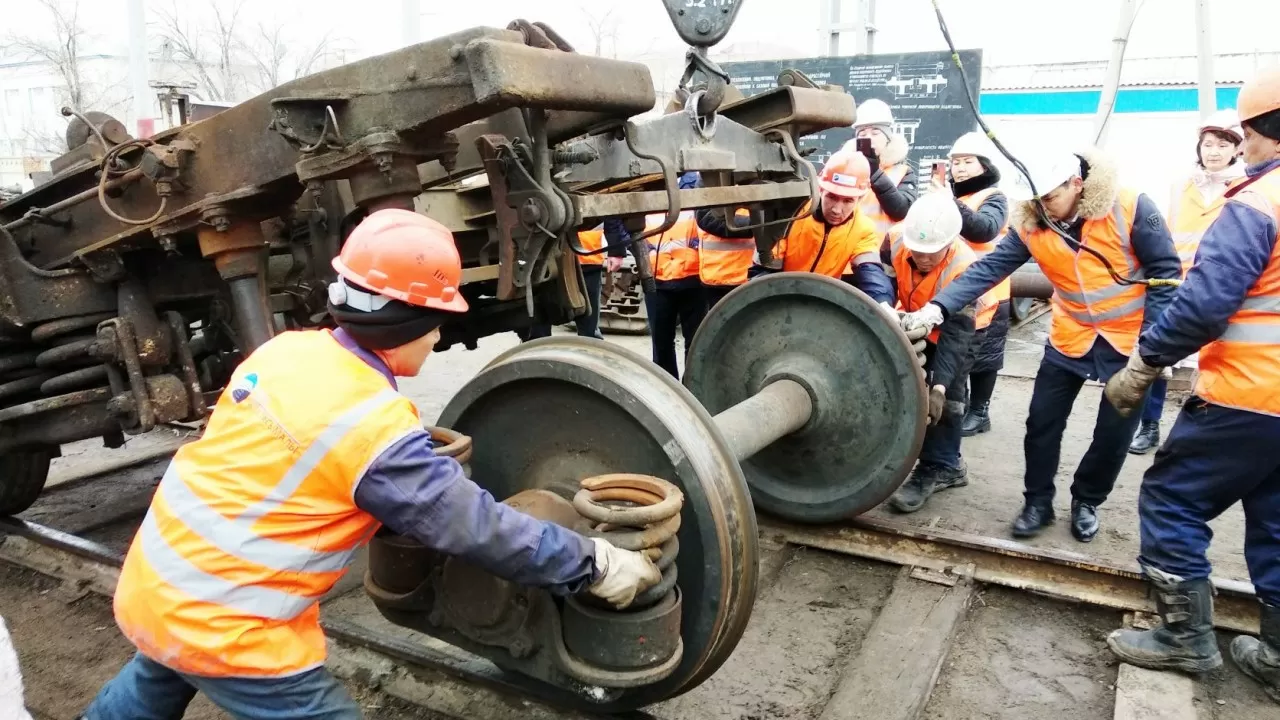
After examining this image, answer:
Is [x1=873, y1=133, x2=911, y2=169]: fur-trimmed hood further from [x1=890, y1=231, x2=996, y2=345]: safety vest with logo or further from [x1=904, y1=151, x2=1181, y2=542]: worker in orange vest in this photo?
Answer: [x1=904, y1=151, x2=1181, y2=542]: worker in orange vest

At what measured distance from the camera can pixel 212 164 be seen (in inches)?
113

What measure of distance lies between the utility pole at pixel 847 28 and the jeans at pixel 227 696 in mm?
8958

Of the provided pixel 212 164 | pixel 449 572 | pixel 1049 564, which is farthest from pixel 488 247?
pixel 1049 564

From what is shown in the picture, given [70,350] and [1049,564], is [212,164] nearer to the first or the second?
[70,350]

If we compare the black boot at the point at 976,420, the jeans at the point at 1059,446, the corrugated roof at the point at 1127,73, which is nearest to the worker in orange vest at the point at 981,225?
the black boot at the point at 976,420

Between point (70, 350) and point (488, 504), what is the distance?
2.49m

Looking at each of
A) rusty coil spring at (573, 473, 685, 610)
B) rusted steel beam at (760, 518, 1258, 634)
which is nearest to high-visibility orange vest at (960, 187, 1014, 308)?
rusted steel beam at (760, 518, 1258, 634)

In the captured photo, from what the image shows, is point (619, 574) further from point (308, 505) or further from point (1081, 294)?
point (1081, 294)

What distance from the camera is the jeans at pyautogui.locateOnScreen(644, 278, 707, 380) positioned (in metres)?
5.30

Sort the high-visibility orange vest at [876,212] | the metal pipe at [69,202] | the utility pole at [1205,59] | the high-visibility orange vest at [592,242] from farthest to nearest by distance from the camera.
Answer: the utility pole at [1205,59], the high-visibility orange vest at [592,242], the high-visibility orange vest at [876,212], the metal pipe at [69,202]

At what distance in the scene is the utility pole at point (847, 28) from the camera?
9344 mm

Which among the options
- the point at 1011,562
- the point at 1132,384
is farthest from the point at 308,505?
the point at 1011,562

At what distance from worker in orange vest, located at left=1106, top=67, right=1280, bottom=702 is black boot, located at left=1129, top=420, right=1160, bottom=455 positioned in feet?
7.97

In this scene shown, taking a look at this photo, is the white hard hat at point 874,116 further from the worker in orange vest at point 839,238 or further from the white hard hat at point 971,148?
the worker in orange vest at point 839,238
